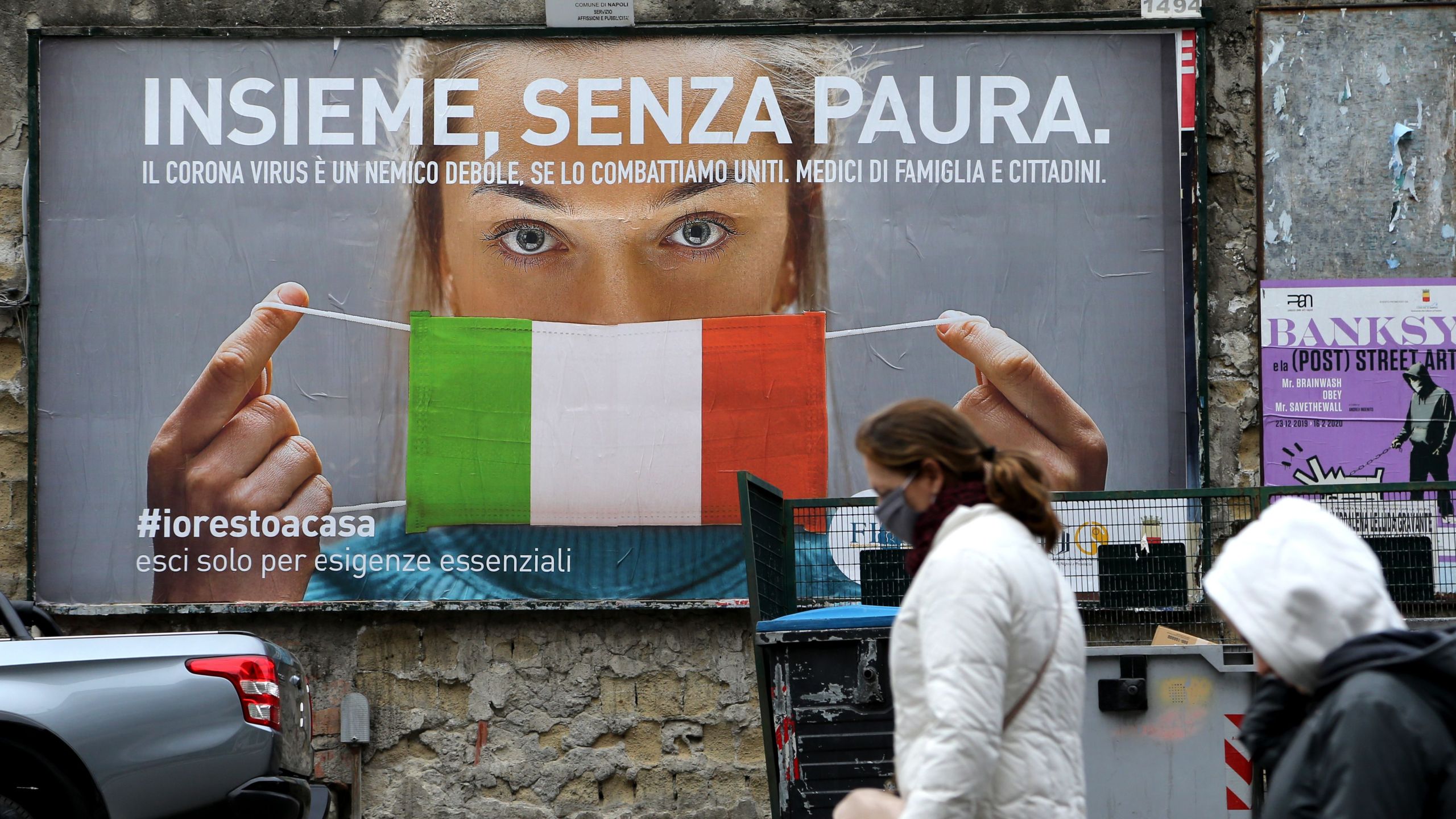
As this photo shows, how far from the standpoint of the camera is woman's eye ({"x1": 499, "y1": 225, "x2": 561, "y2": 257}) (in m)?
7.38

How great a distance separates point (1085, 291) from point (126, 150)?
546cm

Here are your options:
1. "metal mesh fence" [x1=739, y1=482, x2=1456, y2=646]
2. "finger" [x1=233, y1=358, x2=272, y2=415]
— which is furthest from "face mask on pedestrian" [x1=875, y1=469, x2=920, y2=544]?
"finger" [x1=233, y1=358, x2=272, y2=415]

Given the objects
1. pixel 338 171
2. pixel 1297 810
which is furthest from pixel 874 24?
pixel 1297 810

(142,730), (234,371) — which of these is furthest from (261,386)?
(142,730)

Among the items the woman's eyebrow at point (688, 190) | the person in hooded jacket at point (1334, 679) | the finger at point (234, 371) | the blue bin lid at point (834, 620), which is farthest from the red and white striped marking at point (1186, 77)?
the person in hooded jacket at point (1334, 679)

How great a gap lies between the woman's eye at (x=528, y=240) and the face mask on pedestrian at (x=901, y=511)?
16.1 ft

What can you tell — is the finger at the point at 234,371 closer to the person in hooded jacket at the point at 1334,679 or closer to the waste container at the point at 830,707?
the waste container at the point at 830,707

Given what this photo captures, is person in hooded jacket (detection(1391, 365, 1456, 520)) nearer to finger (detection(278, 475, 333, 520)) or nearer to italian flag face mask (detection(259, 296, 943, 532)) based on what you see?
italian flag face mask (detection(259, 296, 943, 532))

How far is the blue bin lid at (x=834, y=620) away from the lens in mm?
4609

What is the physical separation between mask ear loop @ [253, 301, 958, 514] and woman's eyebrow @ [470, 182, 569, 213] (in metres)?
0.89

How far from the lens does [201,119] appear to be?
7406mm

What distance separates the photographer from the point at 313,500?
7.23 metres

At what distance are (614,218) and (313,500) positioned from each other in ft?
7.54

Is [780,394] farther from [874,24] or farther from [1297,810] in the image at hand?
[1297,810]
